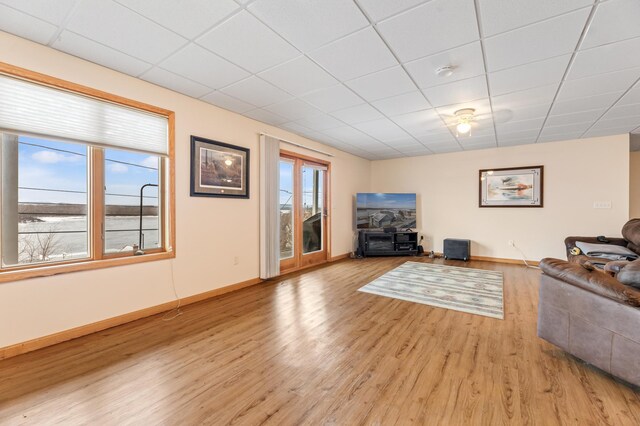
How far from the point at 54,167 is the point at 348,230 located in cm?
520

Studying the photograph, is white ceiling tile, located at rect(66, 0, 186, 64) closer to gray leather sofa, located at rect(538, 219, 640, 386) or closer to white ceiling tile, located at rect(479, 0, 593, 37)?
white ceiling tile, located at rect(479, 0, 593, 37)

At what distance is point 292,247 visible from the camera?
5.07m

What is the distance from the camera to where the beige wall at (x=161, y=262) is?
7.27ft

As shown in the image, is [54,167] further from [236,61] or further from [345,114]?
[345,114]

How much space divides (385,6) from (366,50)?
19.8 inches

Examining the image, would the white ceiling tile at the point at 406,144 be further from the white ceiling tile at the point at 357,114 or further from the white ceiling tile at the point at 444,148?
the white ceiling tile at the point at 357,114

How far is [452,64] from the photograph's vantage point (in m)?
2.49

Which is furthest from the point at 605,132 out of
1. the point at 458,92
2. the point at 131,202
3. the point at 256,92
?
the point at 131,202

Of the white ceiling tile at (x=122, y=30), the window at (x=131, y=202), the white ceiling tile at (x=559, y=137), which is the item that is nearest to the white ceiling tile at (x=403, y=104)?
the white ceiling tile at (x=122, y=30)

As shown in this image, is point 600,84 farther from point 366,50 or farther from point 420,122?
point 366,50

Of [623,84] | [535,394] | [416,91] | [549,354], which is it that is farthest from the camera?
[416,91]

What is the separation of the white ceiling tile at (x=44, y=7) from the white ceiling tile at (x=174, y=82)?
78 centimetres

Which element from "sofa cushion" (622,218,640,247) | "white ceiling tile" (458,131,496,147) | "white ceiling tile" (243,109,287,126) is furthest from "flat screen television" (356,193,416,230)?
"sofa cushion" (622,218,640,247)

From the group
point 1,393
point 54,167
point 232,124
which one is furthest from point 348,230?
point 1,393
